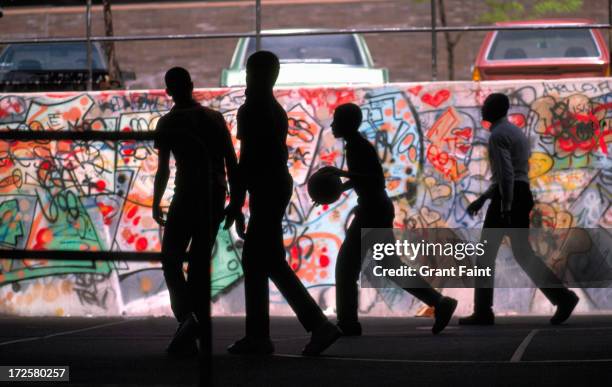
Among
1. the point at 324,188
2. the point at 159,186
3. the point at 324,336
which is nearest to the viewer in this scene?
the point at 324,336

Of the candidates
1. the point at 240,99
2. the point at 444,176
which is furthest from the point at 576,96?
the point at 240,99

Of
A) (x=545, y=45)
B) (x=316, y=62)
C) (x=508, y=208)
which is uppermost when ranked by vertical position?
(x=545, y=45)

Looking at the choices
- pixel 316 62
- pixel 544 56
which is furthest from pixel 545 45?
pixel 316 62

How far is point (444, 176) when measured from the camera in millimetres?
12406

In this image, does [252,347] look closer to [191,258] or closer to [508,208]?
[191,258]

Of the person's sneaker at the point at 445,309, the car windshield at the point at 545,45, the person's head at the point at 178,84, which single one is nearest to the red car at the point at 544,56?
the car windshield at the point at 545,45

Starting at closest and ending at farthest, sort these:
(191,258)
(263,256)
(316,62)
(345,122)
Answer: (191,258)
(263,256)
(345,122)
(316,62)

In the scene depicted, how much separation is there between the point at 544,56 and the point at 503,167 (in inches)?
234

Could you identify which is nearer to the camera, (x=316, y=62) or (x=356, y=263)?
(x=356, y=263)

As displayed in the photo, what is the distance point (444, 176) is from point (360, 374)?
569 cm

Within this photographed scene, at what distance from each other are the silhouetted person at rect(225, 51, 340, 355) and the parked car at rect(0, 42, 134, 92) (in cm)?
741

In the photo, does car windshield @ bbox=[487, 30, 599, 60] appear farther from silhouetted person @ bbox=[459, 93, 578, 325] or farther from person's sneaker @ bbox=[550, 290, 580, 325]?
person's sneaker @ bbox=[550, 290, 580, 325]

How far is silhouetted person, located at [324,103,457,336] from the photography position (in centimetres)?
910

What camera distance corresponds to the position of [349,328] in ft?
30.6
